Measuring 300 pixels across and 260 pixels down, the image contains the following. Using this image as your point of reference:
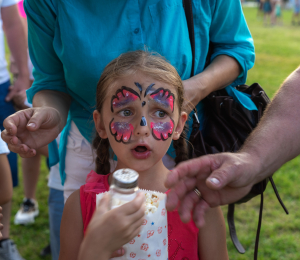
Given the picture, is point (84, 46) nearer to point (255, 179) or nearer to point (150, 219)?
point (150, 219)

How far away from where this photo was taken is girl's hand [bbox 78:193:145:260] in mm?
1212

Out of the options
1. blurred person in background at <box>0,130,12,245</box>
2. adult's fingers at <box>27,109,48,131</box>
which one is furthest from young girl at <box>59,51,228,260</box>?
blurred person in background at <box>0,130,12,245</box>

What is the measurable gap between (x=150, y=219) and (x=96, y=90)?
2.69 ft

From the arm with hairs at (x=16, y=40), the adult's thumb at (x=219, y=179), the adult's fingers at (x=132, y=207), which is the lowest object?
the arm with hairs at (x=16, y=40)

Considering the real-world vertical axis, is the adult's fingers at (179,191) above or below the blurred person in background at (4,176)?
above

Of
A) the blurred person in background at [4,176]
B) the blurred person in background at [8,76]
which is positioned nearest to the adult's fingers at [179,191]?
the blurred person in background at [4,176]

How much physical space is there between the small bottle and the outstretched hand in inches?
10.6

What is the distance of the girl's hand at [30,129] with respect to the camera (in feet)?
5.68

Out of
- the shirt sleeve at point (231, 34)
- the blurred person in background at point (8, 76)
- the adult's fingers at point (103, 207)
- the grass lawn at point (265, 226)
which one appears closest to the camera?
the adult's fingers at point (103, 207)

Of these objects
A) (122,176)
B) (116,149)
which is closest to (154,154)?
(116,149)

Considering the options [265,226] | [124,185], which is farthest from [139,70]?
[265,226]

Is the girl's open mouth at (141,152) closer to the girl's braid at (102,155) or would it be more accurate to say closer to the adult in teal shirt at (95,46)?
the girl's braid at (102,155)

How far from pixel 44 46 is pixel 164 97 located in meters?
0.84

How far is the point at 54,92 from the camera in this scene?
219 cm
